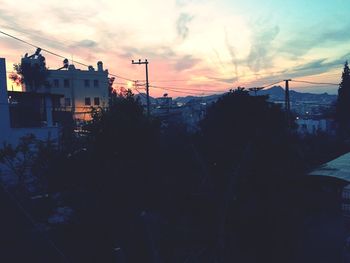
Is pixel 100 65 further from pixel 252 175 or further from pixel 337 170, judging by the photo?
pixel 252 175

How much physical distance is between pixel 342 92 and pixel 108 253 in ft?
152

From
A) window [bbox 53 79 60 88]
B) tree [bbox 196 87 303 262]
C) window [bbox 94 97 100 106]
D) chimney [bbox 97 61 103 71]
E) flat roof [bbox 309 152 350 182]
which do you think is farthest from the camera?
chimney [bbox 97 61 103 71]

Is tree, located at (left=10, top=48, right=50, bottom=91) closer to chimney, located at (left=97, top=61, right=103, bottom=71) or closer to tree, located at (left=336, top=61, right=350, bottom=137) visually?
chimney, located at (left=97, top=61, right=103, bottom=71)

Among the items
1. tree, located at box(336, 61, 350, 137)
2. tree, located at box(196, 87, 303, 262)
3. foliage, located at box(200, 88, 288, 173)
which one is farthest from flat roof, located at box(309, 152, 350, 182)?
tree, located at box(336, 61, 350, 137)

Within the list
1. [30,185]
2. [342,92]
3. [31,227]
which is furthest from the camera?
[342,92]

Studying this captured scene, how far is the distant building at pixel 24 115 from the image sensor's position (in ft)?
75.0

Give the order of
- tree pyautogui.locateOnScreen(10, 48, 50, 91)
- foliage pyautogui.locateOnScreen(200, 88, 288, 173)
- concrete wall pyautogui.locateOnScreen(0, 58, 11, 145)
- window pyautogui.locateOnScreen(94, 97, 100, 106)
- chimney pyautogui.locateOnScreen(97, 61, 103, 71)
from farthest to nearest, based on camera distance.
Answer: chimney pyautogui.locateOnScreen(97, 61, 103, 71) < window pyautogui.locateOnScreen(94, 97, 100, 106) < tree pyautogui.locateOnScreen(10, 48, 50, 91) < concrete wall pyautogui.locateOnScreen(0, 58, 11, 145) < foliage pyautogui.locateOnScreen(200, 88, 288, 173)

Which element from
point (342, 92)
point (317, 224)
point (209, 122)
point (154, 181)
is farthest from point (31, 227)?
point (342, 92)

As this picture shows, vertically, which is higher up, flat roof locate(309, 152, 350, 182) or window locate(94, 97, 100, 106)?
window locate(94, 97, 100, 106)

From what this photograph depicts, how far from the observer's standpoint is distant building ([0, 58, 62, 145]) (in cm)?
2286

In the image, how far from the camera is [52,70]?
172 ft

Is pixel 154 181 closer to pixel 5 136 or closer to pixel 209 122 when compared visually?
pixel 209 122

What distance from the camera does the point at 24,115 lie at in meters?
25.3

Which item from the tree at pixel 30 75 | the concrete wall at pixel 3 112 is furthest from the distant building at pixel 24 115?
the tree at pixel 30 75
